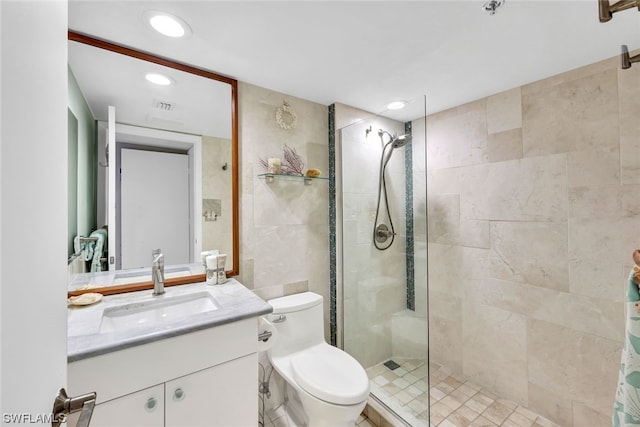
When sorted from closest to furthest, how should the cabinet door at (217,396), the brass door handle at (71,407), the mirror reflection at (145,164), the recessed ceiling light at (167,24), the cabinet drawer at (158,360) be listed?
1. the brass door handle at (71,407)
2. the cabinet drawer at (158,360)
3. the cabinet door at (217,396)
4. the recessed ceiling light at (167,24)
5. the mirror reflection at (145,164)

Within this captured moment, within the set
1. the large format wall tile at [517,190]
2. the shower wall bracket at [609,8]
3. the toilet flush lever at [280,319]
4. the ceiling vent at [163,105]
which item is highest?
the ceiling vent at [163,105]

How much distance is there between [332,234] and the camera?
2182 millimetres

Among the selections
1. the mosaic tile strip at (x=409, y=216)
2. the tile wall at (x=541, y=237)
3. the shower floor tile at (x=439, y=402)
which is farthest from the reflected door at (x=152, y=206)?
the tile wall at (x=541, y=237)

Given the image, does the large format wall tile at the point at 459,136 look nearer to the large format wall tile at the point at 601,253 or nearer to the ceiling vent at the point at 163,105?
the large format wall tile at the point at 601,253

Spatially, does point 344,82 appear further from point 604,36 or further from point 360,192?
point 604,36

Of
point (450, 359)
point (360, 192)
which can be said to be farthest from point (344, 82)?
point (450, 359)

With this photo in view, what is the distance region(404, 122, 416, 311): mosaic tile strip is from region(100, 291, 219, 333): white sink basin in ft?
4.01

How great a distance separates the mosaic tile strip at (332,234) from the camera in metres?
2.16

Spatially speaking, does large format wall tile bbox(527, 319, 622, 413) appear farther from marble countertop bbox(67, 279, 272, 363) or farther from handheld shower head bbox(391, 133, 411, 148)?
marble countertop bbox(67, 279, 272, 363)

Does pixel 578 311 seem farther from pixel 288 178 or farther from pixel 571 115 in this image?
pixel 288 178

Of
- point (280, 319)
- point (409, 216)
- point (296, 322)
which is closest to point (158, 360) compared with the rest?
point (280, 319)

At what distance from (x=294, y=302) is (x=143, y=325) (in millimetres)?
933

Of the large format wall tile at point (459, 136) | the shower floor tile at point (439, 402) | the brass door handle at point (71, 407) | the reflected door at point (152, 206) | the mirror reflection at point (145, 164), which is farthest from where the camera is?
the large format wall tile at point (459, 136)

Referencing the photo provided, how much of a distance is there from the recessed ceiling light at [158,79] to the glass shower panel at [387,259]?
123 centimetres
